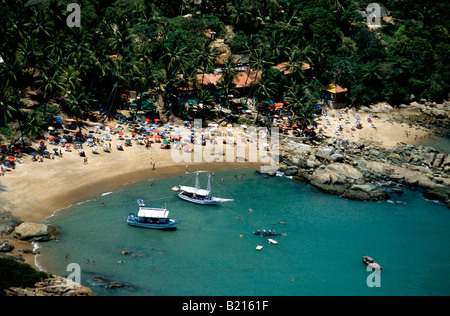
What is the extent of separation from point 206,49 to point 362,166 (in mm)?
39744

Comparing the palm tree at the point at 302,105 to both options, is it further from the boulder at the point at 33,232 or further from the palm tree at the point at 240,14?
the boulder at the point at 33,232

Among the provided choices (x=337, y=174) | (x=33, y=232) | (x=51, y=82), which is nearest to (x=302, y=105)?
(x=337, y=174)

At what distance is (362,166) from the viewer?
8169 cm

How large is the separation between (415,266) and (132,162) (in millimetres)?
47439

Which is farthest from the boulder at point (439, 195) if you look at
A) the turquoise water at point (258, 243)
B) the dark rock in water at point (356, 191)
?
the dark rock in water at point (356, 191)

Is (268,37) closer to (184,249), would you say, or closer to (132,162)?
(132,162)

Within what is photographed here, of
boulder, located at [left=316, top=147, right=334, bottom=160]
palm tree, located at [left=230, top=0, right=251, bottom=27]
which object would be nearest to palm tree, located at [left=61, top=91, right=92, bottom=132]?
boulder, located at [left=316, top=147, right=334, bottom=160]

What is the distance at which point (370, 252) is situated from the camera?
60.1 metres

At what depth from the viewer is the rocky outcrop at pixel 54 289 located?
43.0 m

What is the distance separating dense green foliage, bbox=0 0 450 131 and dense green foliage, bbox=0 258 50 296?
30613 mm

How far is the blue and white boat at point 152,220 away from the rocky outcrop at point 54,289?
14376 millimetres

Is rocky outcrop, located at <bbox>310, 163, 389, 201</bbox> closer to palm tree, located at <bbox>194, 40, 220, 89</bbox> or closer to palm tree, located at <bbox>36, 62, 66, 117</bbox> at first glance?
palm tree, located at <bbox>194, 40, 220, 89</bbox>

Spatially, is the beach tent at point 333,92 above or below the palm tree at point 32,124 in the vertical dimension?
above

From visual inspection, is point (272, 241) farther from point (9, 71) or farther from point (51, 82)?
point (9, 71)
